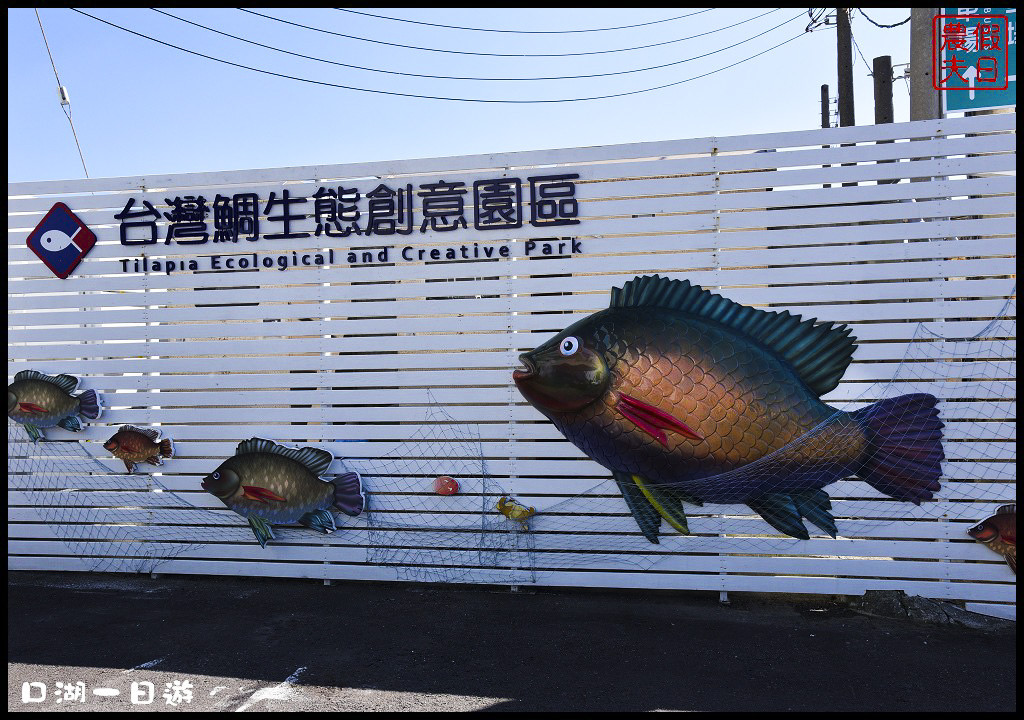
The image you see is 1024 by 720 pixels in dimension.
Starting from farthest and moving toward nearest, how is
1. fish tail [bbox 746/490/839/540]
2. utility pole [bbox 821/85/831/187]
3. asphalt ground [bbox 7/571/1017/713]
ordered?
1. utility pole [bbox 821/85/831/187]
2. fish tail [bbox 746/490/839/540]
3. asphalt ground [bbox 7/571/1017/713]

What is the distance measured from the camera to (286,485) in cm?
604

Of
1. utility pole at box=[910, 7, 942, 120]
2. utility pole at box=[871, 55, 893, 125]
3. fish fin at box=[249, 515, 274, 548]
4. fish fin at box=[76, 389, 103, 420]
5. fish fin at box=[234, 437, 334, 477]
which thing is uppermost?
utility pole at box=[871, 55, 893, 125]

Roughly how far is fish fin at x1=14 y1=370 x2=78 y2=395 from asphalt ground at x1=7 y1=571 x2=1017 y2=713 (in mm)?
1908

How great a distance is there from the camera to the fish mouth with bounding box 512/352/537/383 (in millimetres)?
5281

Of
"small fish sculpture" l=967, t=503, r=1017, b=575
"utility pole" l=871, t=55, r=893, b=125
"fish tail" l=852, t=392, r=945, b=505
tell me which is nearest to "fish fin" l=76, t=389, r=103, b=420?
"fish tail" l=852, t=392, r=945, b=505

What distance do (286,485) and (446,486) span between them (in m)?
1.44

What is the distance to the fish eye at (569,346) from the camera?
523 cm

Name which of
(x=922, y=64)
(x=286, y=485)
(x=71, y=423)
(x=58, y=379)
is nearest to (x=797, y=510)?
(x=286, y=485)

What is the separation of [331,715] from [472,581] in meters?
2.23

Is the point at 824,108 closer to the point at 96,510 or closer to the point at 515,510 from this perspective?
the point at 515,510

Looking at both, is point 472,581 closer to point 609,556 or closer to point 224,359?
point 609,556

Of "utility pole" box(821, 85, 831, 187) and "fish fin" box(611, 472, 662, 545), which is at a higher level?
"utility pole" box(821, 85, 831, 187)

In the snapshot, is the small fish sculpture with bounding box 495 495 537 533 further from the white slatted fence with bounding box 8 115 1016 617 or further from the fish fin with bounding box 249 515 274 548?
the fish fin with bounding box 249 515 274 548

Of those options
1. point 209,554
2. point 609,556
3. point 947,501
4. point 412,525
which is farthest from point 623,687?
point 209,554
